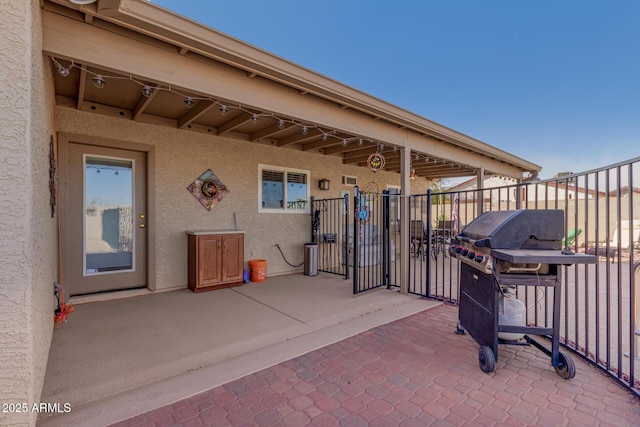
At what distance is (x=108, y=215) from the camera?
14.9 feet

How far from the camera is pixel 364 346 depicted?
2.98m

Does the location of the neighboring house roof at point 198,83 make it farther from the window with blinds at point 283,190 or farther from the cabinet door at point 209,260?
Answer: the cabinet door at point 209,260

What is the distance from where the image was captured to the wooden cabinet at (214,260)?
473 cm

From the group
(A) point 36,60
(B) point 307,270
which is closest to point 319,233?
(B) point 307,270

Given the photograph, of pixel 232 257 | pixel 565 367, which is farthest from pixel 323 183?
pixel 565 367

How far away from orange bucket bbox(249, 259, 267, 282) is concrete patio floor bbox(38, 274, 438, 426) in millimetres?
516

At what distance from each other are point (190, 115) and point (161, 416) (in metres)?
3.86

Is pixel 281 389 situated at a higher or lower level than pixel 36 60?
lower

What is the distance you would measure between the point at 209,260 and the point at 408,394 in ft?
11.9

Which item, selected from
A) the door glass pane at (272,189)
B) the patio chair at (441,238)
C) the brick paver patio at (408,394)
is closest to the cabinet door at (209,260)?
the door glass pane at (272,189)

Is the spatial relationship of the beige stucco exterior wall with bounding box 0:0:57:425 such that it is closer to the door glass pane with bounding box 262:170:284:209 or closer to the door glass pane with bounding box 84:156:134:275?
the door glass pane with bounding box 84:156:134:275

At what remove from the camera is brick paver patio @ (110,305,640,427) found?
192 cm

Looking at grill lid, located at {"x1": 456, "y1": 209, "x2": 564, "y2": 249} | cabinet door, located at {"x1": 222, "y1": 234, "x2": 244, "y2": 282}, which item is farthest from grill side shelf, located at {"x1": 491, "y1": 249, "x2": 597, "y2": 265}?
cabinet door, located at {"x1": 222, "y1": 234, "x2": 244, "y2": 282}

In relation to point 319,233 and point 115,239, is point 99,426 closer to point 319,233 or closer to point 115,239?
point 115,239
